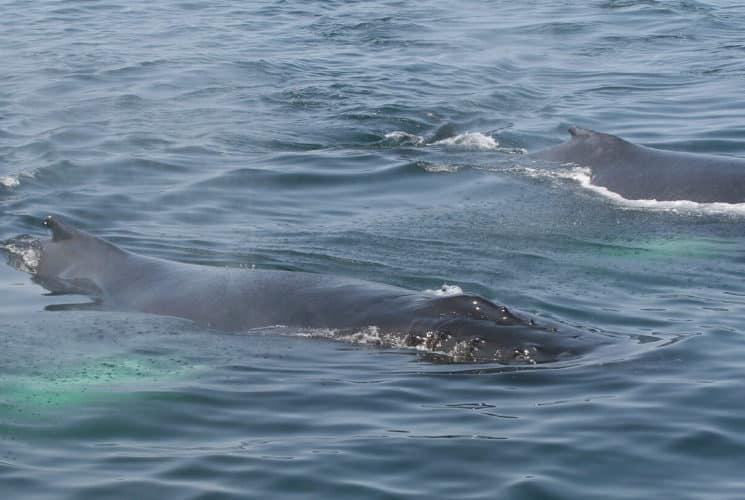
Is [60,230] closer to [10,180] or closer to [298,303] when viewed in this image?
[298,303]

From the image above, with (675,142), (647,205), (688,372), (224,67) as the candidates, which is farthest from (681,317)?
(224,67)

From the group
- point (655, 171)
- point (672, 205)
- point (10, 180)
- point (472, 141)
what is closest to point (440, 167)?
point (472, 141)

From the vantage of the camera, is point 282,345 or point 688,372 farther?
point 282,345

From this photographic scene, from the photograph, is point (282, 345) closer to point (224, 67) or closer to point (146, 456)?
point (146, 456)

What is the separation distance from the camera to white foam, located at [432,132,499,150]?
79.5 ft

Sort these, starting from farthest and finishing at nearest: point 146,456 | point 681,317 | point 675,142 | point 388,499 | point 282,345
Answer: point 675,142, point 681,317, point 282,345, point 146,456, point 388,499

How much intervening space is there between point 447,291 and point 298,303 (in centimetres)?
157

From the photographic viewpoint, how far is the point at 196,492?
934 centimetres

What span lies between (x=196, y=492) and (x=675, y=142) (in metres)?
16.8

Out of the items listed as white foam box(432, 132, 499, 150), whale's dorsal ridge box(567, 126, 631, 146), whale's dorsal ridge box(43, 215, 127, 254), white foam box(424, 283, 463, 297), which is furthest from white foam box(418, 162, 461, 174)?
whale's dorsal ridge box(43, 215, 127, 254)

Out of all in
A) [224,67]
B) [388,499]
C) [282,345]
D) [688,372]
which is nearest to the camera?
[388,499]

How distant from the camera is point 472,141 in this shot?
24.6 meters

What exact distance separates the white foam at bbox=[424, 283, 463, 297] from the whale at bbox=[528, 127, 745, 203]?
18.5 feet

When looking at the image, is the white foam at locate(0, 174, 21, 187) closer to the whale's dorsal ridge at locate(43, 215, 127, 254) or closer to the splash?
the splash
